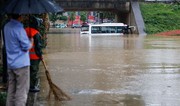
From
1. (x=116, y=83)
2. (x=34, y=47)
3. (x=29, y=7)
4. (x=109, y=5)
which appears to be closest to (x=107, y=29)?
(x=109, y=5)

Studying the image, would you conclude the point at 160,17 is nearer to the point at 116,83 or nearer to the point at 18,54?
the point at 116,83

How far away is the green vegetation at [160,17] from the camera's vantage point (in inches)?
2260

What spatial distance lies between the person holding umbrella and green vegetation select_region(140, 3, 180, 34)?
164 feet

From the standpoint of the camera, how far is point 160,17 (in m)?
59.0

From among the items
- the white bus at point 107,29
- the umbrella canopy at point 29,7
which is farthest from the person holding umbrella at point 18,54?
the white bus at point 107,29

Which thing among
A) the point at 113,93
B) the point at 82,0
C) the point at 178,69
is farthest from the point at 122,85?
the point at 82,0

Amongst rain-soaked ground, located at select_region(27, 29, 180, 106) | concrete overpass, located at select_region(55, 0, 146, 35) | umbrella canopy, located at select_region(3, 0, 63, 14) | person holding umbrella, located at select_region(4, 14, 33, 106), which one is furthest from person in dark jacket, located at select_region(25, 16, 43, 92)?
concrete overpass, located at select_region(55, 0, 146, 35)

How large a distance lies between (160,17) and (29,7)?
53271 mm

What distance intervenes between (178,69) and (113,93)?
5.59 meters

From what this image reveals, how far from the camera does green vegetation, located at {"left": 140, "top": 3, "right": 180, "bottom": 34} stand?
5741 cm

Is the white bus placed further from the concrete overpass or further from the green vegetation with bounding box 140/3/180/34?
the green vegetation with bounding box 140/3/180/34

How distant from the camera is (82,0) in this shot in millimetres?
59188

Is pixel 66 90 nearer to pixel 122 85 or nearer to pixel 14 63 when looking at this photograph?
pixel 122 85

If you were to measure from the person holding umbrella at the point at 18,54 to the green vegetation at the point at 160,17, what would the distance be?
164 ft
